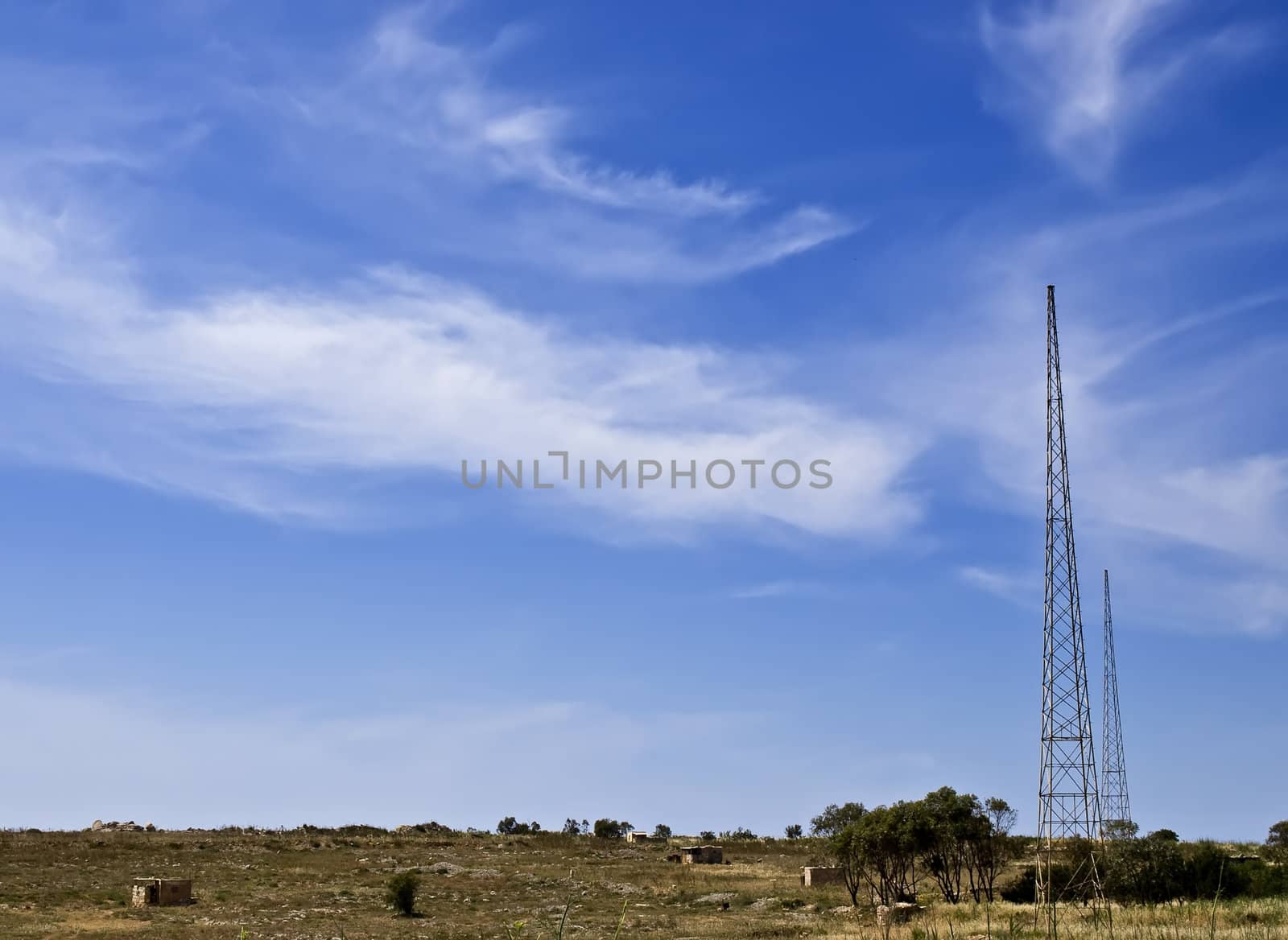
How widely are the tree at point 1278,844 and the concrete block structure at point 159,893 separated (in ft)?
144

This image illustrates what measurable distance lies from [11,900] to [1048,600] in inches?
1605

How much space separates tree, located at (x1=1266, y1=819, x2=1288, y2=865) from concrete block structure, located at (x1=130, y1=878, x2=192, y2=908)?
43.9 m

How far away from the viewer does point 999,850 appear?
52.0 metres

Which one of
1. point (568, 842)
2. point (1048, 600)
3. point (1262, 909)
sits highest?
point (1048, 600)

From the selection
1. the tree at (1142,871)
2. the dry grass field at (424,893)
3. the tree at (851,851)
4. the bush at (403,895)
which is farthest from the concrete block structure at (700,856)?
the tree at (1142,871)

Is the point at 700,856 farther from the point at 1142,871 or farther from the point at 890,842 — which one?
the point at 1142,871

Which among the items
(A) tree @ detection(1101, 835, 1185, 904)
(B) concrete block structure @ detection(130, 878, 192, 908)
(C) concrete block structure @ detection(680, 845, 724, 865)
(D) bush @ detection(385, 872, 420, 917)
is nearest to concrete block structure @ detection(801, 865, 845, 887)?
(C) concrete block structure @ detection(680, 845, 724, 865)

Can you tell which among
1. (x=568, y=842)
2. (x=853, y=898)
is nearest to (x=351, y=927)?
(x=853, y=898)

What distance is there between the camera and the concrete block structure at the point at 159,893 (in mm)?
47844

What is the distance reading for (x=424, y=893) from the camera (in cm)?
5431

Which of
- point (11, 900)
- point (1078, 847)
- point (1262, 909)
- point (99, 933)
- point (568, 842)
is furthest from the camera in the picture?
point (568, 842)

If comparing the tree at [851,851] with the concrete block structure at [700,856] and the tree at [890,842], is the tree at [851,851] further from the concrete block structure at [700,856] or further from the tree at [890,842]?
the concrete block structure at [700,856]

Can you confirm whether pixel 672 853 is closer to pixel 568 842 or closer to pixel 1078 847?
pixel 568 842

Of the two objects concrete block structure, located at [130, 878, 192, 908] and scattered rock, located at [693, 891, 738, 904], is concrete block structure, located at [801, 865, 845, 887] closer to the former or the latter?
scattered rock, located at [693, 891, 738, 904]
